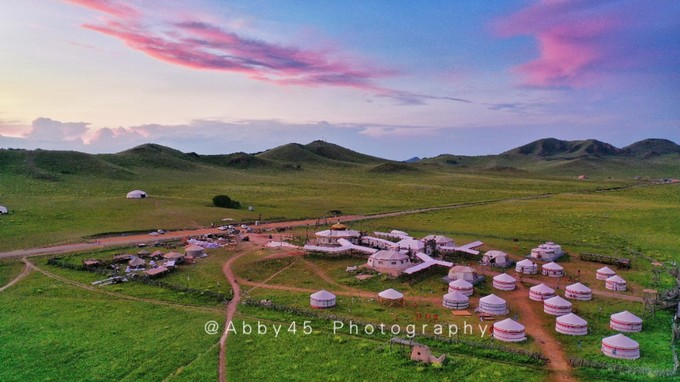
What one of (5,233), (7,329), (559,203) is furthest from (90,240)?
(559,203)

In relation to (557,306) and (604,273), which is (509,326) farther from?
(604,273)

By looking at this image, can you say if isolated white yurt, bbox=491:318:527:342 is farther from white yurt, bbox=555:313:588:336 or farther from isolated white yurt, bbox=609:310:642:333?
isolated white yurt, bbox=609:310:642:333

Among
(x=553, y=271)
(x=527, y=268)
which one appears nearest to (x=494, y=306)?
(x=527, y=268)

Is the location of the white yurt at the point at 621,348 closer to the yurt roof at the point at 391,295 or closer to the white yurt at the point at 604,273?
the yurt roof at the point at 391,295

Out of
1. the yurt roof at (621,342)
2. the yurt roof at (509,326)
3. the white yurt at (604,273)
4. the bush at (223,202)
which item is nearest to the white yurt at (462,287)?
the yurt roof at (509,326)

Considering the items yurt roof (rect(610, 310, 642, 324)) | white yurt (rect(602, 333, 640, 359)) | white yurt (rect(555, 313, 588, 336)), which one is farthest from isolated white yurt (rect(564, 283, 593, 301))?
white yurt (rect(602, 333, 640, 359))

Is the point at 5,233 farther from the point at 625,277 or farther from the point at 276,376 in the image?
the point at 625,277
